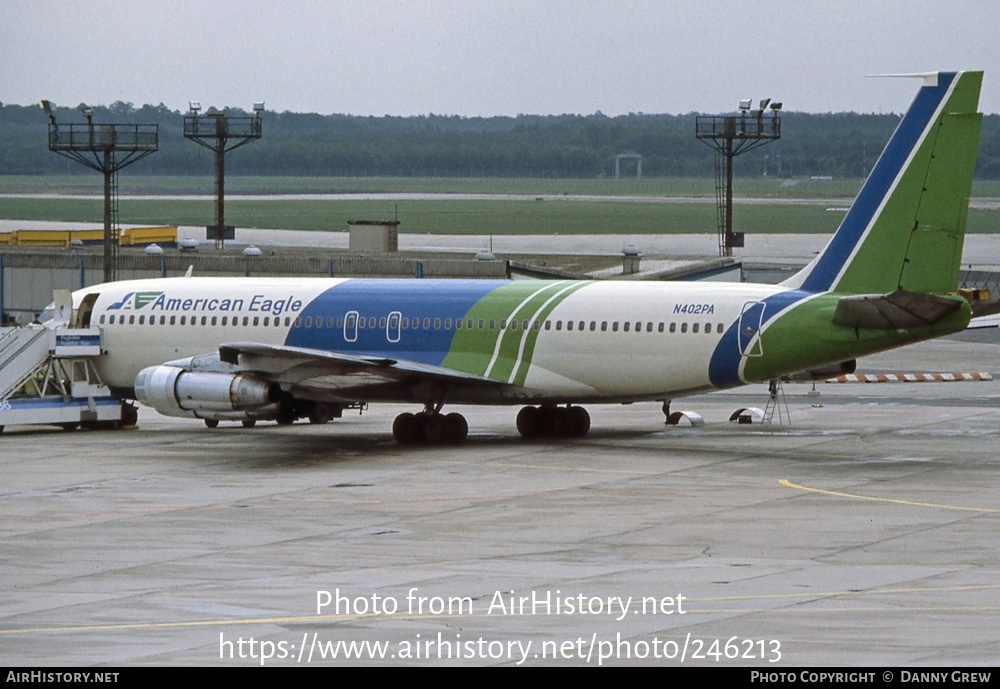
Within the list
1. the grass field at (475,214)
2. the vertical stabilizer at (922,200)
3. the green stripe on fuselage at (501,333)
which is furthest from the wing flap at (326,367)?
the grass field at (475,214)

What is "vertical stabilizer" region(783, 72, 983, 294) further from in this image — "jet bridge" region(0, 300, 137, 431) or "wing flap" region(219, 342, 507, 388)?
"jet bridge" region(0, 300, 137, 431)

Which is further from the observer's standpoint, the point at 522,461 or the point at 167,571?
the point at 522,461

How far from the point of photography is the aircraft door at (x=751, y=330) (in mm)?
37094

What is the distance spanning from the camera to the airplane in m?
35.5

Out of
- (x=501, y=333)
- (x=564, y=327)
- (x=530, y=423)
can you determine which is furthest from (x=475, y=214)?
(x=564, y=327)

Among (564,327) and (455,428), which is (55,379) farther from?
(564,327)

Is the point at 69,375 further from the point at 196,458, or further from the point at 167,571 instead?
the point at 167,571

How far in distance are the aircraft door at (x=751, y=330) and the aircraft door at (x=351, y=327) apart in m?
9.82

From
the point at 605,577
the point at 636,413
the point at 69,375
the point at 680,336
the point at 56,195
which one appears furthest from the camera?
the point at 56,195

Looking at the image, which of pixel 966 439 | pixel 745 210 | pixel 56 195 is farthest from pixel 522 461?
pixel 56 195

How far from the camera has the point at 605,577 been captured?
22438mm

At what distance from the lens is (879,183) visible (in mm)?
36312
